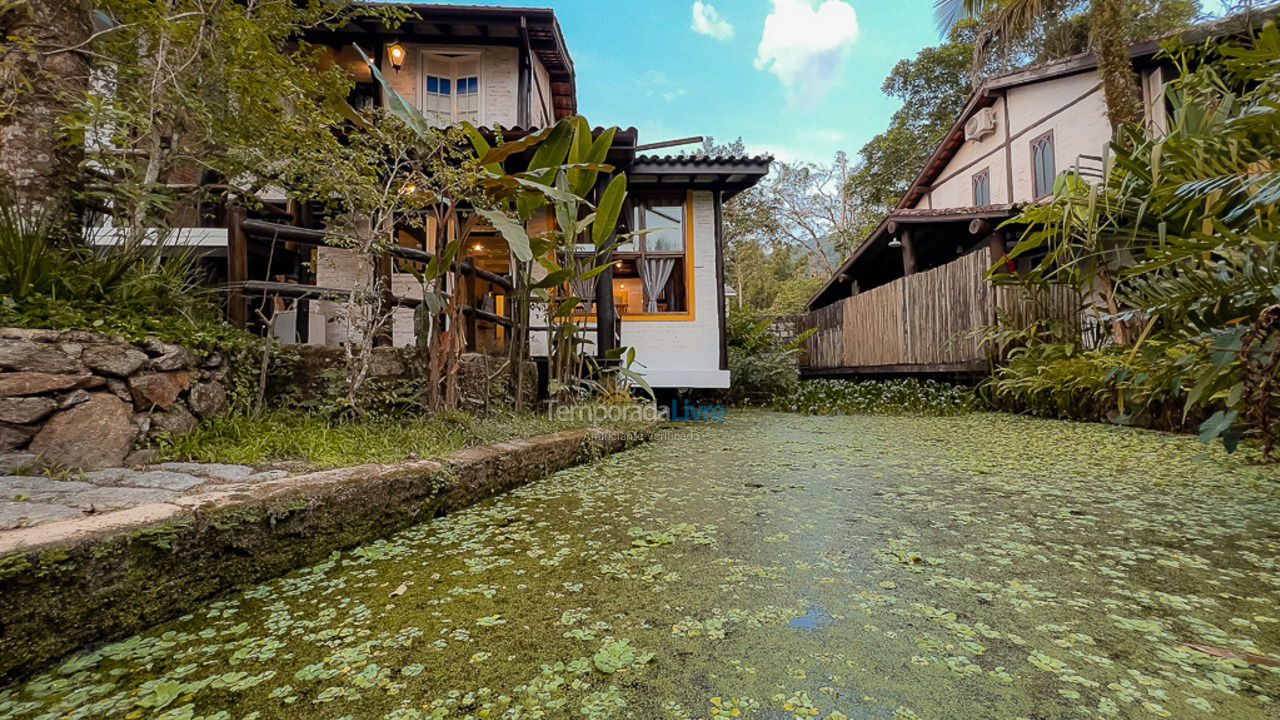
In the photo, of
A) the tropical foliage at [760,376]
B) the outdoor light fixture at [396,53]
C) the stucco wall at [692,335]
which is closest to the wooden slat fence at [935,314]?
the tropical foliage at [760,376]

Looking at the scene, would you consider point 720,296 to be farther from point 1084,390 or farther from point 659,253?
point 1084,390

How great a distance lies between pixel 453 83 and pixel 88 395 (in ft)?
20.1

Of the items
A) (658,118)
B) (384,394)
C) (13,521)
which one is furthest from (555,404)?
(658,118)

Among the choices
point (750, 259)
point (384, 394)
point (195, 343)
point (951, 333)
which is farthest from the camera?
point (750, 259)

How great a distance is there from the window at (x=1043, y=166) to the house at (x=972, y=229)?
2 cm

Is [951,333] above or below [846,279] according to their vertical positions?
below

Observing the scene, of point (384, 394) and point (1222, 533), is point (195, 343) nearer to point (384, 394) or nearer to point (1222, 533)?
point (384, 394)

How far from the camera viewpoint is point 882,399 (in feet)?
19.1

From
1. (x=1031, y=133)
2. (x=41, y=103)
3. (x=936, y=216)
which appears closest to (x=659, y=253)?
(x=936, y=216)

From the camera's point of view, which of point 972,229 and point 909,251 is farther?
point 909,251

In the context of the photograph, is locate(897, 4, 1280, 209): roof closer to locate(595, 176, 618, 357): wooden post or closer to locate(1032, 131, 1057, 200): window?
locate(1032, 131, 1057, 200): window

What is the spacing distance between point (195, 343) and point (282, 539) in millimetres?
1205

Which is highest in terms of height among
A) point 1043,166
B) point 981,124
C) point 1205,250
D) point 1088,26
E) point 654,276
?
point 1088,26

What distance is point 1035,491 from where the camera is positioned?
1971 mm
